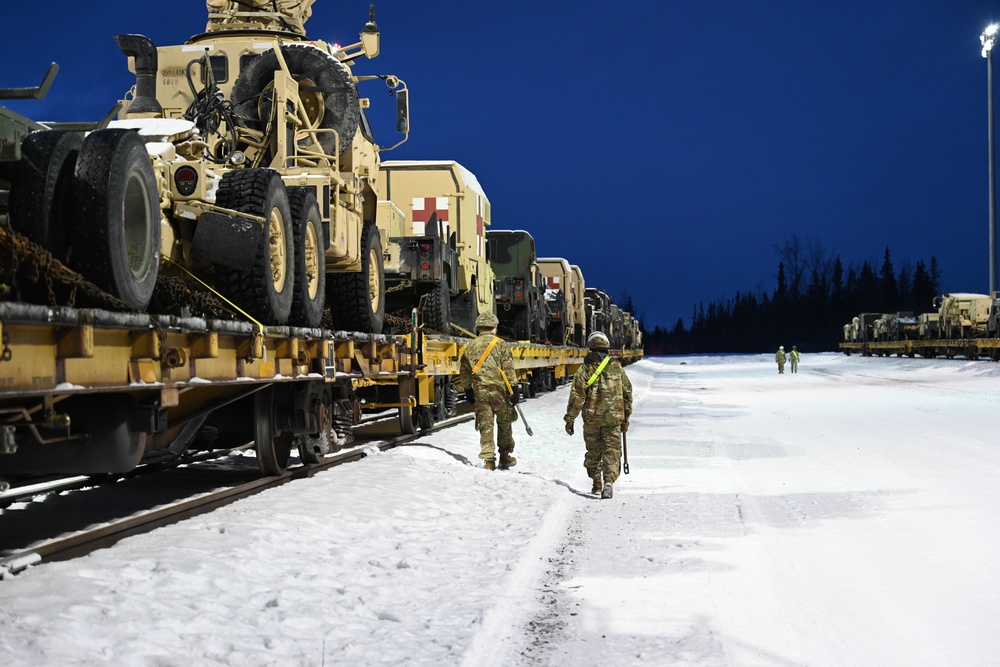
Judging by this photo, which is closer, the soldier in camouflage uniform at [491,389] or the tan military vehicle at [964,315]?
the soldier in camouflage uniform at [491,389]

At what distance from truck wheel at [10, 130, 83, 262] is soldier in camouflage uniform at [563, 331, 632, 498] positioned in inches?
202

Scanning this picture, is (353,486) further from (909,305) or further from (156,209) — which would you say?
(909,305)

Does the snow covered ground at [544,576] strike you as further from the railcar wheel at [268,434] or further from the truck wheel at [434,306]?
the truck wheel at [434,306]

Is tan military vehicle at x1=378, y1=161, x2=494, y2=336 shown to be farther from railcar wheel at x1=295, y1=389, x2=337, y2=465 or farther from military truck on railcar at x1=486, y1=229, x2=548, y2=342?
railcar wheel at x1=295, y1=389, x2=337, y2=465

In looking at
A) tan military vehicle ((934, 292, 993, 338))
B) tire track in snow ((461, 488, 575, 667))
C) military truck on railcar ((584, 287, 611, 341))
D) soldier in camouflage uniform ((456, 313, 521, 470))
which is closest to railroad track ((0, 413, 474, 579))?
soldier in camouflage uniform ((456, 313, 521, 470))

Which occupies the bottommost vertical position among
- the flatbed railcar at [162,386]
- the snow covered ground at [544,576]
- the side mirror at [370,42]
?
the snow covered ground at [544,576]

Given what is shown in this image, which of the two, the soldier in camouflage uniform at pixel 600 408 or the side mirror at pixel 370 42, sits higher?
the side mirror at pixel 370 42

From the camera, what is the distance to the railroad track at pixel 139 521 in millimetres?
5660

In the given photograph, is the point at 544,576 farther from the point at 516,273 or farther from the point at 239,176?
the point at 516,273

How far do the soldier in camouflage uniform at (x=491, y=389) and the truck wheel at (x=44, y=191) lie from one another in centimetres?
600

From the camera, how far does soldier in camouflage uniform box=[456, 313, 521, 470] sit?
37.1ft

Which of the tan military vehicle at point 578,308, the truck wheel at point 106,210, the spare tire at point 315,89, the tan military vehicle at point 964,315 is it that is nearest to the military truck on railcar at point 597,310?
the tan military vehicle at point 578,308

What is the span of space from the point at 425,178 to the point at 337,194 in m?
7.98

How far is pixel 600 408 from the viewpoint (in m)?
9.77
